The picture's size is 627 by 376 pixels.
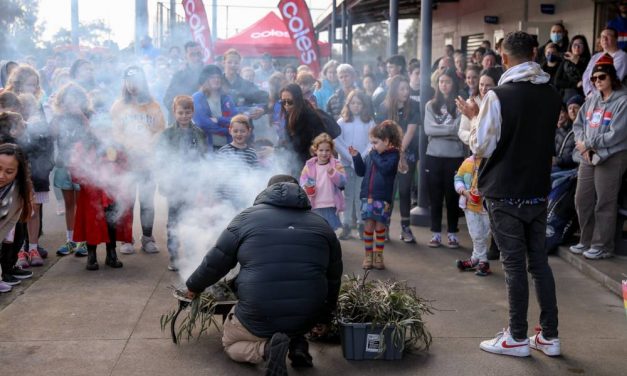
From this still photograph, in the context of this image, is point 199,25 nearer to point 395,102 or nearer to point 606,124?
point 395,102

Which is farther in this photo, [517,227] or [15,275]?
[15,275]

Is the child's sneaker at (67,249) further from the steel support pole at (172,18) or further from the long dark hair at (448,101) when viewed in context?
the steel support pole at (172,18)

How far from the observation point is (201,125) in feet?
26.6

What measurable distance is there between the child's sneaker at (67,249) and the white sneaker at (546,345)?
181 inches

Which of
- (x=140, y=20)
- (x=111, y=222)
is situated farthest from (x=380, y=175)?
(x=140, y=20)

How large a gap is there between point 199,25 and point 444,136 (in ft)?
19.6

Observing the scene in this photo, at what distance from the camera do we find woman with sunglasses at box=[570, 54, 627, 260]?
23.1 feet

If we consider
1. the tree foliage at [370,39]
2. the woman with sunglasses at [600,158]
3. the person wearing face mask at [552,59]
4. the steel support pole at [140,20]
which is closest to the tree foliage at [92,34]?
the steel support pole at [140,20]

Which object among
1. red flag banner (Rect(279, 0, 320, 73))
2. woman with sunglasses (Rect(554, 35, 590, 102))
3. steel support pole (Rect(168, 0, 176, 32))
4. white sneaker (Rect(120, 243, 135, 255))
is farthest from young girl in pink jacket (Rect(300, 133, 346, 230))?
steel support pole (Rect(168, 0, 176, 32))

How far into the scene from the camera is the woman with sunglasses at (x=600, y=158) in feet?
23.1

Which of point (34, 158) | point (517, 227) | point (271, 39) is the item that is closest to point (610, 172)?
point (517, 227)

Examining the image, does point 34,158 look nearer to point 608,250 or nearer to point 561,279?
point 561,279

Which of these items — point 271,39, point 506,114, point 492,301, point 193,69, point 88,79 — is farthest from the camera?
point 271,39

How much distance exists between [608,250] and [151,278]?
417cm
